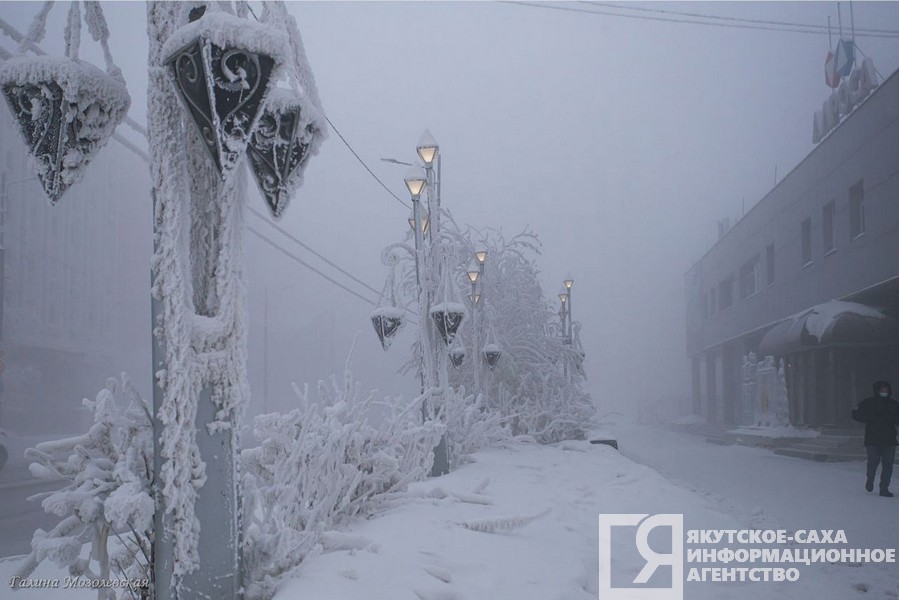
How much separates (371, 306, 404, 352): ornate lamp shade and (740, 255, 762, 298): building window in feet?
84.2

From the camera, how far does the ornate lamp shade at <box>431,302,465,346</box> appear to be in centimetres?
1056

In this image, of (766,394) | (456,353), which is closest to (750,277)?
(766,394)

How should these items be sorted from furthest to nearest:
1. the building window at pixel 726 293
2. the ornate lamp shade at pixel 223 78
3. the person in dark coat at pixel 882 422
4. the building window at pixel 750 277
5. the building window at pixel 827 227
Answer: the building window at pixel 726 293
the building window at pixel 750 277
the building window at pixel 827 227
the person in dark coat at pixel 882 422
the ornate lamp shade at pixel 223 78

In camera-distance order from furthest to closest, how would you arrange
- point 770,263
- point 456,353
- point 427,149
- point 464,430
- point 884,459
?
1. point 770,263
2. point 456,353
3. point 464,430
4. point 427,149
5. point 884,459

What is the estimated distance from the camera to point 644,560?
5.63 metres

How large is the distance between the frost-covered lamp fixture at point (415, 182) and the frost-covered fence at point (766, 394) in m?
17.5

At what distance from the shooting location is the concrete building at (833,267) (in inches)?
765

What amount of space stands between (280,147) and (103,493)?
1835 millimetres

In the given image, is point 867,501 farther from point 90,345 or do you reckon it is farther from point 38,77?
point 90,345

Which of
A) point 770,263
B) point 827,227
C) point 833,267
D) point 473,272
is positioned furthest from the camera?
point 770,263

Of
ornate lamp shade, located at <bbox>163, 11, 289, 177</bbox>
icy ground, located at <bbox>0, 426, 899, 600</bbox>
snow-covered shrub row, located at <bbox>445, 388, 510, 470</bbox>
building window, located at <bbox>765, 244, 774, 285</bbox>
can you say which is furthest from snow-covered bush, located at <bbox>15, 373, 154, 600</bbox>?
building window, located at <bbox>765, 244, 774, 285</bbox>

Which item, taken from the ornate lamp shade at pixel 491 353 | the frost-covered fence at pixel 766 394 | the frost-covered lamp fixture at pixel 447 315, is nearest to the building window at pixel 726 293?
the frost-covered fence at pixel 766 394

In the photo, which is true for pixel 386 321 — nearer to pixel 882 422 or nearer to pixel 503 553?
pixel 503 553

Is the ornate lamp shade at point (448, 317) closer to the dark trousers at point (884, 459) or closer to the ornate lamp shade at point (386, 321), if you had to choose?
the ornate lamp shade at point (386, 321)
